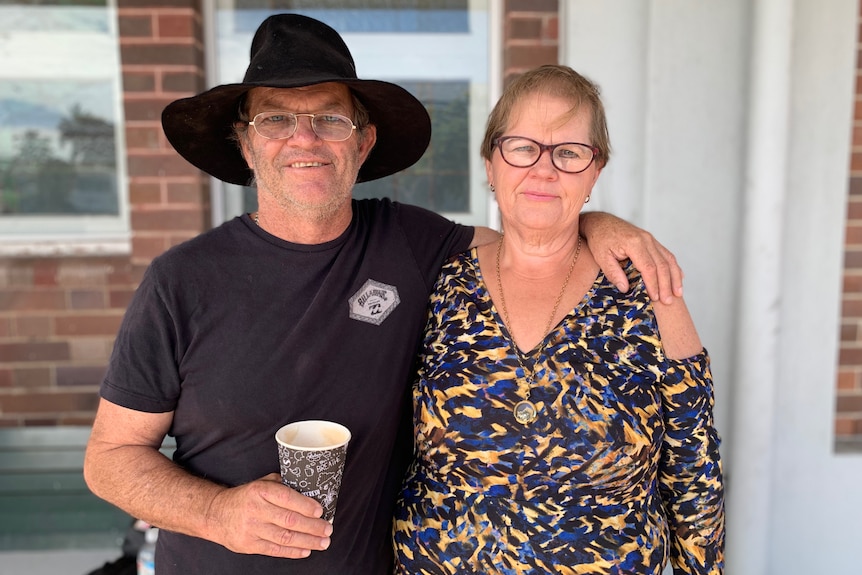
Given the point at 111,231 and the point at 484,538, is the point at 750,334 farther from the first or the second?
the point at 111,231

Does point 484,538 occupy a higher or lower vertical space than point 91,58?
lower

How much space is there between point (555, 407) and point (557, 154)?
666 millimetres

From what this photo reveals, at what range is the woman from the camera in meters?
1.62

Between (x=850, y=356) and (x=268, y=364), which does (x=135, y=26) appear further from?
(x=850, y=356)

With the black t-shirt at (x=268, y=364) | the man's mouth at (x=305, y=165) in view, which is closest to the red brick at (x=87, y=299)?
the black t-shirt at (x=268, y=364)

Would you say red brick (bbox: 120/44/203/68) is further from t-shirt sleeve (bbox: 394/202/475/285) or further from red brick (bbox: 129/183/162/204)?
t-shirt sleeve (bbox: 394/202/475/285)

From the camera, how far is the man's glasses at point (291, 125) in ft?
5.77

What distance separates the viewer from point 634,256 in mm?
1763

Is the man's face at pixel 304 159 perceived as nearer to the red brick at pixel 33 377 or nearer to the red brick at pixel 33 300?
the red brick at pixel 33 300

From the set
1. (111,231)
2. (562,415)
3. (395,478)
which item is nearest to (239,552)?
(395,478)

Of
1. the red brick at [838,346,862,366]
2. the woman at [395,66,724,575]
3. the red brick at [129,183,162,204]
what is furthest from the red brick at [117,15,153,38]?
the red brick at [838,346,862,366]

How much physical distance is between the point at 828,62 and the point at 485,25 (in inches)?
65.7

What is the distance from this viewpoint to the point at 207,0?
11.2ft

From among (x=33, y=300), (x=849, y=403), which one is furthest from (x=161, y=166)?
(x=849, y=403)
